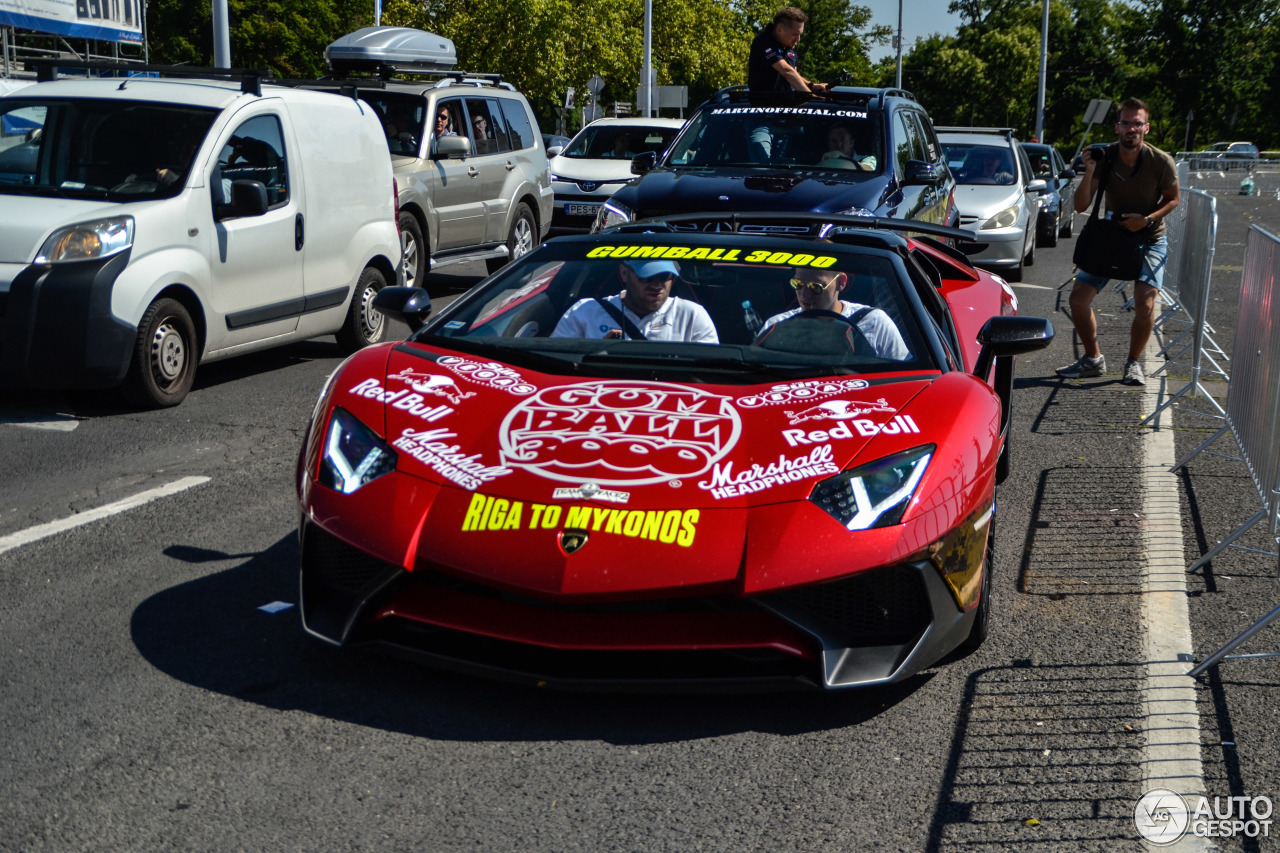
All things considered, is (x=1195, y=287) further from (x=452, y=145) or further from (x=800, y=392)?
(x=452, y=145)

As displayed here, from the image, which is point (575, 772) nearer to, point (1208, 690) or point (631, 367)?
point (631, 367)

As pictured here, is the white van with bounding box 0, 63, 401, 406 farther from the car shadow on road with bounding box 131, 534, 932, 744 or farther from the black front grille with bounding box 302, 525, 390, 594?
the black front grille with bounding box 302, 525, 390, 594

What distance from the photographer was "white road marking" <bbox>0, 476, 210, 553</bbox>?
515cm

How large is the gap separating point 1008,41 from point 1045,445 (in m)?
85.1

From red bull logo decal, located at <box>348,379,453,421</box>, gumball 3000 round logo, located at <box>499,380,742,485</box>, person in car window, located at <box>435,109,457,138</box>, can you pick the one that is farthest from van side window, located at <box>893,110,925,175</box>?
red bull logo decal, located at <box>348,379,453,421</box>

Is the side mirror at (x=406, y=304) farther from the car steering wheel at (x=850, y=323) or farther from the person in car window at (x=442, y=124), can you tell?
the person in car window at (x=442, y=124)

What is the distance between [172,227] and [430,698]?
476 centimetres

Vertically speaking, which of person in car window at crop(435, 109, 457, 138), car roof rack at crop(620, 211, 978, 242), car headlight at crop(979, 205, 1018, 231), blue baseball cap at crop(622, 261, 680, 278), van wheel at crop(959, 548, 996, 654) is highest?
person in car window at crop(435, 109, 457, 138)

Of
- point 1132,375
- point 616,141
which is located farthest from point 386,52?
point 1132,375

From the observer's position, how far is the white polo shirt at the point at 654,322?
4781 millimetres

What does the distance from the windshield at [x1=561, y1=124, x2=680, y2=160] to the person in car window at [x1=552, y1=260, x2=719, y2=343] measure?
1406 centimetres

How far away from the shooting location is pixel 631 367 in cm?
438

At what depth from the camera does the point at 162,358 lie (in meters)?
7.60

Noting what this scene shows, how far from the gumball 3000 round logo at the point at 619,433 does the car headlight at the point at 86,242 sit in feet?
13.5
